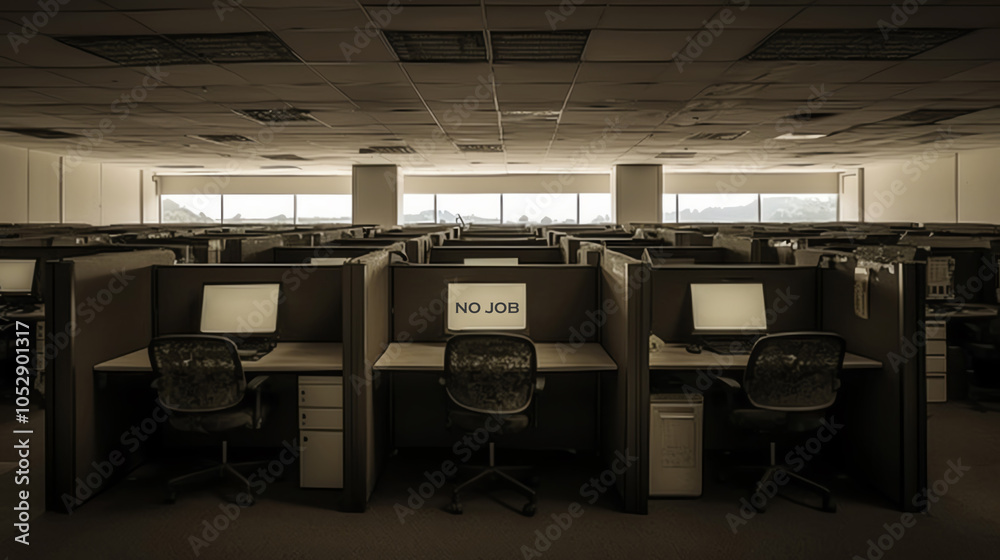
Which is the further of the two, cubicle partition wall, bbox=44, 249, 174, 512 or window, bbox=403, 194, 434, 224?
window, bbox=403, 194, 434, 224

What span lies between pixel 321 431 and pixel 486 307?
1098mm

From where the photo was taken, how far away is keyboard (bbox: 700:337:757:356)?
11.0 feet

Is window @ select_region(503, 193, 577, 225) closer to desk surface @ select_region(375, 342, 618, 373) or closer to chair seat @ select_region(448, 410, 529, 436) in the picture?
desk surface @ select_region(375, 342, 618, 373)

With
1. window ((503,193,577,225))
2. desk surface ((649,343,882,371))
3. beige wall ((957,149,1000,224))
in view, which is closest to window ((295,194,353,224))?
window ((503,193,577,225))

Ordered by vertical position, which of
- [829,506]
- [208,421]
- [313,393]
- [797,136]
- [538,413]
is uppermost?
[797,136]

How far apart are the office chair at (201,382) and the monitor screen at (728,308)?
2347mm

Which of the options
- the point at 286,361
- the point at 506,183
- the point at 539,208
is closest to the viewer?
the point at 286,361

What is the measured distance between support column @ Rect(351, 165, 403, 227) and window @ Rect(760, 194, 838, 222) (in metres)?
9.81

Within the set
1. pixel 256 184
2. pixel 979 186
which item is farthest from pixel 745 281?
pixel 256 184

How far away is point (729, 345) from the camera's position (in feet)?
11.4

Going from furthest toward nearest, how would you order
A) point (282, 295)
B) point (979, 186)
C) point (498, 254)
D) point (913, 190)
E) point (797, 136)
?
1. point (913, 190)
2. point (979, 186)
3. point (797, 136)
4. point (498, 254)
5. point (282, 295)

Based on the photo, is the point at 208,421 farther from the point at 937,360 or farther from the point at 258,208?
the point at 258,208

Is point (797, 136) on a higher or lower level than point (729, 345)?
higher

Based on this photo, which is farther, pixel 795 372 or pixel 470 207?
pixel 470 207
